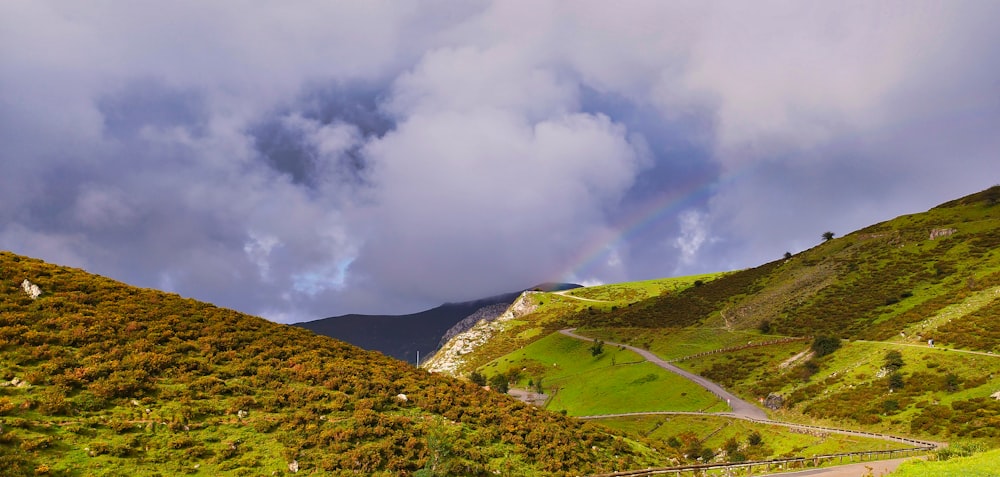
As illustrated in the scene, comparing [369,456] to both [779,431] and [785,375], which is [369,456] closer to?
[779,431]

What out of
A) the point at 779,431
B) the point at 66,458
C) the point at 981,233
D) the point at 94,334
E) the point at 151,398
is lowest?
the point at 779,431

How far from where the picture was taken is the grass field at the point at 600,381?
102m

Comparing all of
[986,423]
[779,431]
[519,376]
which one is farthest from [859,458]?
[519,376]

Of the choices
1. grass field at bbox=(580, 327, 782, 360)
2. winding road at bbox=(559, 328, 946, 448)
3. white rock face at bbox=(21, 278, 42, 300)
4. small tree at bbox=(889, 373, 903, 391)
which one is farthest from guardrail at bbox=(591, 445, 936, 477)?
grass field at bbox=(580, 327, 782, 360)

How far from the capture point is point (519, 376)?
550ft

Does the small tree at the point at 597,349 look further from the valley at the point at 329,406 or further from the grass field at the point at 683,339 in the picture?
the valley at the point at 329,406

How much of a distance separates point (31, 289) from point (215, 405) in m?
15.3

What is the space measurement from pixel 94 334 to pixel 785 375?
4308 inches

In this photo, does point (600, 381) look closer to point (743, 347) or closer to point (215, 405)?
point (743, 347)

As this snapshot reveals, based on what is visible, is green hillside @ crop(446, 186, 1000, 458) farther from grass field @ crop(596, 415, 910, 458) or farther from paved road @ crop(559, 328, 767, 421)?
paved road @ crop(559, 328, 767, 421)

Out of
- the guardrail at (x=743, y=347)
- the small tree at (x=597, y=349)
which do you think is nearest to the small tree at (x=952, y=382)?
the guardrail at (x=743, y=347)

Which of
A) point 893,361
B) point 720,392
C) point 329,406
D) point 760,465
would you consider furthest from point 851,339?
point 329,406

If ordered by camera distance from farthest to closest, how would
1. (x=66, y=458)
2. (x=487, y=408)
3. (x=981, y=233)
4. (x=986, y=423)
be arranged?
(x=981, y=233) < (x=986, y=423) < (x=487, y=408) < (x=66, y=458)

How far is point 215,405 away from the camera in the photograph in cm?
2458
